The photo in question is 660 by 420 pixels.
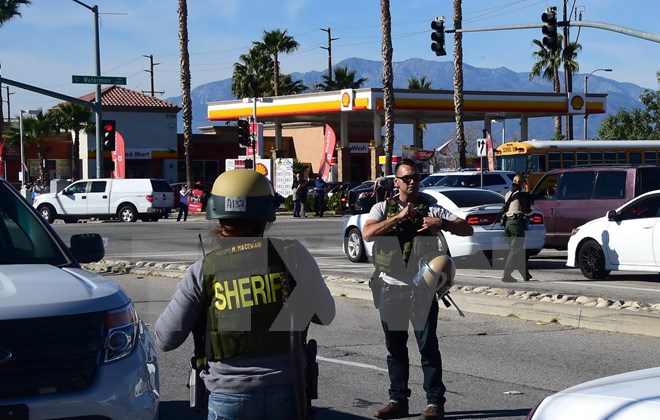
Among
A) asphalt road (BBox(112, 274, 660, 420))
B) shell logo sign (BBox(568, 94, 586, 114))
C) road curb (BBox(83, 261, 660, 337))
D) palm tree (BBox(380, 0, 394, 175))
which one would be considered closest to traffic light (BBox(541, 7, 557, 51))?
palm tree (BBox(380, 0, 394, 175))

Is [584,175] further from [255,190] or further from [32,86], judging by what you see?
[32,86]

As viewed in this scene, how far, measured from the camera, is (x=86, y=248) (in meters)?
5.96

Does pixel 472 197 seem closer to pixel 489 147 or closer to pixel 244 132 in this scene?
pixel 489 147

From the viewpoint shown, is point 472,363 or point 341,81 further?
point 341,81

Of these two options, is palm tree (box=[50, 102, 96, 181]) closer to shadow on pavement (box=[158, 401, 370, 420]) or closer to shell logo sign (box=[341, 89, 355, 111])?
shell logo sign (box=[341, 89, 355, 111])

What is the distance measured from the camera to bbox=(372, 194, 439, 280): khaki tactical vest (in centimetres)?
710

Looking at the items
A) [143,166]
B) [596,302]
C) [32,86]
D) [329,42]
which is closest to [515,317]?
[596,302]

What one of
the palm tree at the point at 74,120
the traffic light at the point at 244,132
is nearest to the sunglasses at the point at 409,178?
the traffic light at the point at 244,132

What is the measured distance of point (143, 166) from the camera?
66.5 metres

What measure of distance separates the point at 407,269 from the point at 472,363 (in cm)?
252

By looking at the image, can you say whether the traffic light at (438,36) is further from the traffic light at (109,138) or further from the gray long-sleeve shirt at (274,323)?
the gray long-sleeve shirt at (274,323)

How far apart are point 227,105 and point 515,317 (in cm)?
4760

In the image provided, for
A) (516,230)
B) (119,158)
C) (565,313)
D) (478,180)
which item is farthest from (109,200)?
(565,313)

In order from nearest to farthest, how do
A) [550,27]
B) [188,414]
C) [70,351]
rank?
[70,351]
[188,414]
[550,27]
